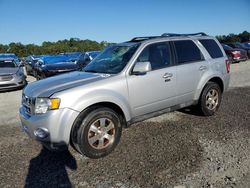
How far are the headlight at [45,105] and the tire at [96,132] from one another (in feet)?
1.32

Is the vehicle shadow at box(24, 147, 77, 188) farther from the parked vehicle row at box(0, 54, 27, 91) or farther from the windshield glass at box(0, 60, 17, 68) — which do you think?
the windshield glass at box(0, 60, 17, 68)

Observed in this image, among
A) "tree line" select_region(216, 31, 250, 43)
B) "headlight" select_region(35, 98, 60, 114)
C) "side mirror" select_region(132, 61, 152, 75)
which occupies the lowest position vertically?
"headlight" select_region(35, 98, 60, 114)

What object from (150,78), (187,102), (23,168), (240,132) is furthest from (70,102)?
(240,132)

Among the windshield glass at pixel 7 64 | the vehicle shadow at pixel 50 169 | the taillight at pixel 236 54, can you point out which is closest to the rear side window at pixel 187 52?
the vehicle shadow at pixel 50 169

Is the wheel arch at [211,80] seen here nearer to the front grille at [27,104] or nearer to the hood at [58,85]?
the hood at [58,85]

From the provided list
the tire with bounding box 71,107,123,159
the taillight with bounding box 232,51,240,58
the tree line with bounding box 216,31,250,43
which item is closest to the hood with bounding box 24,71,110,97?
the tire with bounding box 71,107,123,159

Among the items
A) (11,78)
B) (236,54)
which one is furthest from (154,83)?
(236,54)

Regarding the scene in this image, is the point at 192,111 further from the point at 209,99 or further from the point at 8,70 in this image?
the point at 8,70

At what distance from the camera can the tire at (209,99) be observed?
5.45 meters

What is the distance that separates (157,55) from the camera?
4750mm

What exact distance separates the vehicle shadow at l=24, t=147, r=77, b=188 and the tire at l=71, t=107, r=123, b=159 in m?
0.30

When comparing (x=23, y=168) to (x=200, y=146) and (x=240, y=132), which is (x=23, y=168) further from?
(x=240, y=132)

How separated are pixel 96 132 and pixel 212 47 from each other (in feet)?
11.6

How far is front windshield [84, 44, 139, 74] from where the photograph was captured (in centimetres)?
447
